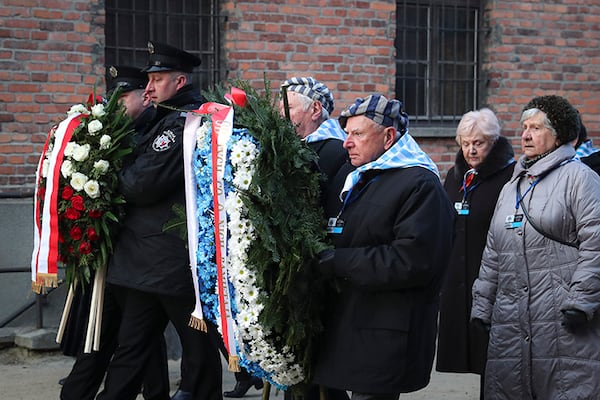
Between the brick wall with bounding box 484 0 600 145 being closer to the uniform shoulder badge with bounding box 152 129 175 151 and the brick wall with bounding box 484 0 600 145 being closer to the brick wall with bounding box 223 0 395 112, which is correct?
the brick wall with bounding box 223 0 395 112

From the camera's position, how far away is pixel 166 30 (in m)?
8.26

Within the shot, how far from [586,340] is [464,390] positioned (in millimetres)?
2112

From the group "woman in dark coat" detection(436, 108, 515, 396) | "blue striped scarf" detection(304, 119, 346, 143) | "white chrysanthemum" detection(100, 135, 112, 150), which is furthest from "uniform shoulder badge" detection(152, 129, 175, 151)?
"woman in dark coat" detection(436, 108, 515, 396)

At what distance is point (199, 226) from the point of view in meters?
4.39

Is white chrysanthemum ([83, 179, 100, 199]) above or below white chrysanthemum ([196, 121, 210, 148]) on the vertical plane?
below

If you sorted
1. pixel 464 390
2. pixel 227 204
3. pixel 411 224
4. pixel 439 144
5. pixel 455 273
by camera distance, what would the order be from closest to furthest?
pixel 411 224 < pixel 227 204 < pixel 455 273 < pixel 464 390 < pixel 439 144

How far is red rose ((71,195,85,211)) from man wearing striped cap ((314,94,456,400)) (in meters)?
1.50

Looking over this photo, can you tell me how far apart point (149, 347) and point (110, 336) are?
0.42 meters

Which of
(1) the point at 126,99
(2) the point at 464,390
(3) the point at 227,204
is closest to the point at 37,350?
(1) the point at 126,99

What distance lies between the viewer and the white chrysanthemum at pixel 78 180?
4871 mm

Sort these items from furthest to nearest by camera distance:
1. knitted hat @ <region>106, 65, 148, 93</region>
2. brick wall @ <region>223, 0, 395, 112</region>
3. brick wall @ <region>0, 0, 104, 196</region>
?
brick wall @ <region>223, 0, 395, 112</region>, brick wall @ <region>0, 0, 104, 196</region>, knitted hat @ <region>106, 65, 148, 93</region>

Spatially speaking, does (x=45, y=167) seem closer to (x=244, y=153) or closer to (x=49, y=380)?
(x=244, y=153)

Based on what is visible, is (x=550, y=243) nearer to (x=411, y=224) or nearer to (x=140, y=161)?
(x=411, y=224)

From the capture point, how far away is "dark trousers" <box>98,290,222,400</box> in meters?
4.95
